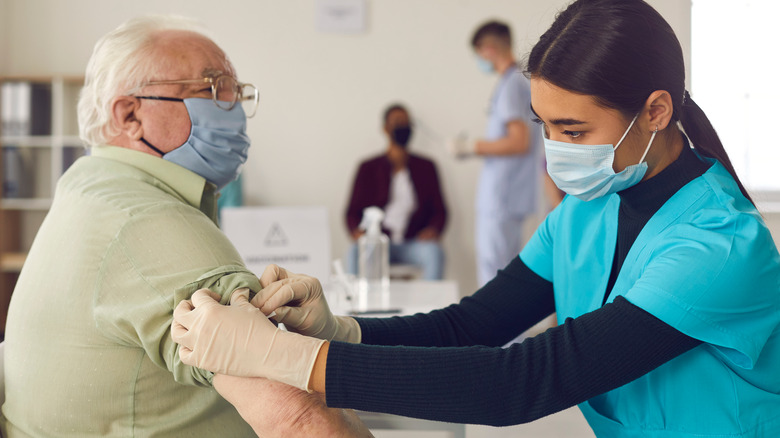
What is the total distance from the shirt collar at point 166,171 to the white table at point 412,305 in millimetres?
598

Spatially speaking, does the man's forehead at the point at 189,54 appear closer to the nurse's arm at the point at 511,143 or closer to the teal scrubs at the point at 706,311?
the teal scrubs at the point at 706,311

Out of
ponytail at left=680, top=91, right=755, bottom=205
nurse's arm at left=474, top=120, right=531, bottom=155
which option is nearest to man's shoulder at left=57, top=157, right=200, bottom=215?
ponytail at left=680, top=91, right=755, bottom=205

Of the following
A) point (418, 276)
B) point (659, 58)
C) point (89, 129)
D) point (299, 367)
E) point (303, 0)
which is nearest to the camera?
point (299, 367)

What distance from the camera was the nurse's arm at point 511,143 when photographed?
3301mm

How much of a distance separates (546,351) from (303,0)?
385 cm

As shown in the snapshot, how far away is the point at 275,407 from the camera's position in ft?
2.93

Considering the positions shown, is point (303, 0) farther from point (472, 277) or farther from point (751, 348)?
point (751, 348)

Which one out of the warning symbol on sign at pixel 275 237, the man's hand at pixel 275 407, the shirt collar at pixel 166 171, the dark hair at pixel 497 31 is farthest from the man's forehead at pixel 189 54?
the dark hair at pixel 497 31

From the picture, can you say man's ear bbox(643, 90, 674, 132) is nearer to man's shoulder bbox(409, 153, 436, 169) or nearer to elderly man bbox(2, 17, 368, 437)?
elderly man bbox(2, 17, 368, 437)

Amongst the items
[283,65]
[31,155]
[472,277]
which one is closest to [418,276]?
[472,277]

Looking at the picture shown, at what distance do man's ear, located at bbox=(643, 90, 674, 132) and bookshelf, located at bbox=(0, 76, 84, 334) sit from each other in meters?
3.67

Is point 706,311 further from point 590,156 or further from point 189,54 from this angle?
point 189,54

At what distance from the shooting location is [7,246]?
13.8 feet

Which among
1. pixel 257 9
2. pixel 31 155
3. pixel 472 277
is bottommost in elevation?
pixel 472 277
